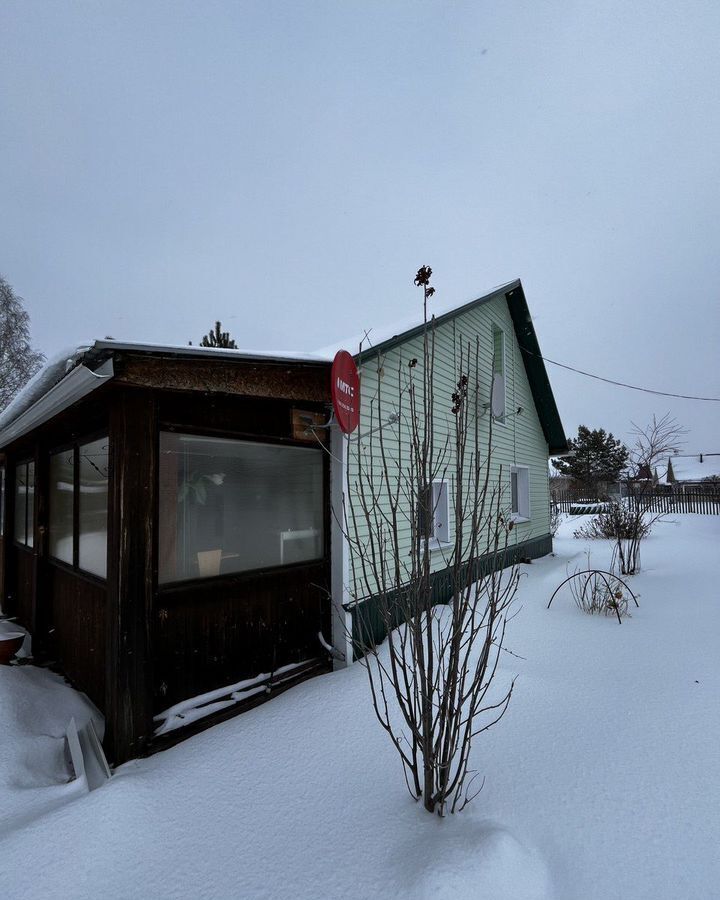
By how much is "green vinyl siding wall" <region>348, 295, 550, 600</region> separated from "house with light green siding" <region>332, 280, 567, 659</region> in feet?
0.08

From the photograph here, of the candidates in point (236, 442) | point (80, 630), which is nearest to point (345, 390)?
point (236, 442)

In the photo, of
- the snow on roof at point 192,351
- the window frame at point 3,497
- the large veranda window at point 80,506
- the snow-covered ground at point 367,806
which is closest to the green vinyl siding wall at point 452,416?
the snow on roof at point 192,351

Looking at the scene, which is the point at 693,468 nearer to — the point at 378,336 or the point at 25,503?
the point at 378,336

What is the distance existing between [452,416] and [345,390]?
14.0 ft

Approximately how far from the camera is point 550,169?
60.3m

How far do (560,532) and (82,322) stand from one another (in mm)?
74686

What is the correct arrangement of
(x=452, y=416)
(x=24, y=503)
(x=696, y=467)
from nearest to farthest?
(x=24, y=503) < (x=452, y=416) < (x=696, y=467)

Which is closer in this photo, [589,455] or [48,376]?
[48,376]

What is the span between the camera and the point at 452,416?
795 centimetres

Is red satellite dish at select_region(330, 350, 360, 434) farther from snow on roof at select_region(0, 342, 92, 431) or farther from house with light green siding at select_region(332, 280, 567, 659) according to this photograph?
snow on roof at select_region(0, 342, 92, 431)

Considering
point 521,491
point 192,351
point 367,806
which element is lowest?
point 367,806

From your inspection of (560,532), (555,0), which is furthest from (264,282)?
(560,532)

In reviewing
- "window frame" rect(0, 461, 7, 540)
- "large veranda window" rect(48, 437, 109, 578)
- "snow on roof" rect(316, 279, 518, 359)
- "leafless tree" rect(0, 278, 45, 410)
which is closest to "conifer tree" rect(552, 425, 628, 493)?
"snow on roof" rect(316, 279, 518, 359)

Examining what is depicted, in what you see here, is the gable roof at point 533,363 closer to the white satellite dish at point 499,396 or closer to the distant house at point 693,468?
the white satellite dish at point 499,396
